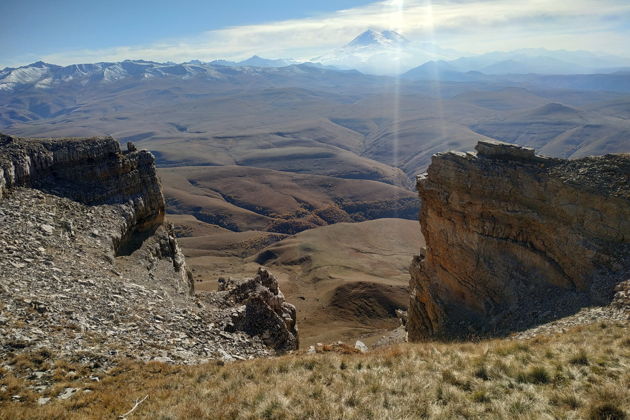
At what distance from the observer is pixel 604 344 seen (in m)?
12.6

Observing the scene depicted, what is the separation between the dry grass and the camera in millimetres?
9734

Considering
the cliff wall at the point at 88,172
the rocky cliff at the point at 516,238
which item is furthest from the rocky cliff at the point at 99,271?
the rocky cliff at the point at 516,238

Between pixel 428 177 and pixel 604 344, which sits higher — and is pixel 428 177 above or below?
above

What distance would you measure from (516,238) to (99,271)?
885 inches

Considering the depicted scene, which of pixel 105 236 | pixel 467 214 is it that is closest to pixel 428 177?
pixel 467 214

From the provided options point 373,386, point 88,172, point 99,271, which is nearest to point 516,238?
point 373,386

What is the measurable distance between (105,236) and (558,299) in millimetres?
24079

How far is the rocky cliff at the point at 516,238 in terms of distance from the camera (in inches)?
800

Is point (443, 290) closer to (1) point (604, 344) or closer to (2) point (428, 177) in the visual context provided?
(2) point (428, 177)

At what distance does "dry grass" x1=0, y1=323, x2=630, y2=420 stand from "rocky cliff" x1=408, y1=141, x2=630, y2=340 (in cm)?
773

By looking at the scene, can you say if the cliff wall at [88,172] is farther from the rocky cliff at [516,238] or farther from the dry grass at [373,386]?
the rocky cliff at [516,238]

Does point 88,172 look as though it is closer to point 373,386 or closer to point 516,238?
point 373,386

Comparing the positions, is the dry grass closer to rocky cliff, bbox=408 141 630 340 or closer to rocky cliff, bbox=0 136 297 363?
rocky cliff, bbox=0 136 297 363

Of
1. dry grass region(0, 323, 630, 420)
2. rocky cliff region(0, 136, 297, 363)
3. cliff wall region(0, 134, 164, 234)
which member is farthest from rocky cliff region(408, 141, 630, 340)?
cliff wall region(0, 134, 164, 234)
